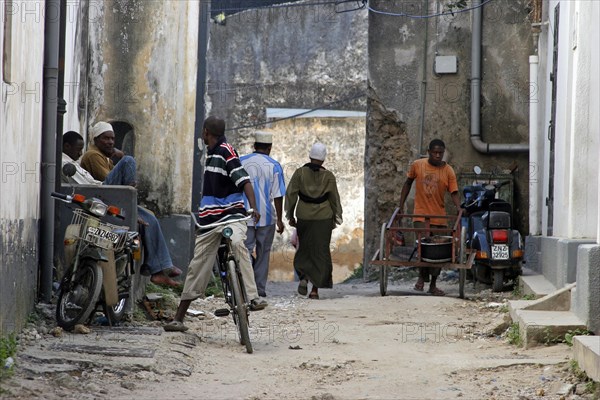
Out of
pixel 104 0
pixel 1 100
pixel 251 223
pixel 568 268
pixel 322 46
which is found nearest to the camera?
pixel 1 100

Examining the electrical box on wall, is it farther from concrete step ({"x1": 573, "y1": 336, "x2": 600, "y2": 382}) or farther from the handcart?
concrete step ({"x1": 573, "y1": 336, "x2": 600, "y2": 382})

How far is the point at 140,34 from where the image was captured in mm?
12773

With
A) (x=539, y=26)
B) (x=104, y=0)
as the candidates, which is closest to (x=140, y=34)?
(x=104, y=0)

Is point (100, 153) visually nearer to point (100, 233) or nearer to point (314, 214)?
point (100, 233)

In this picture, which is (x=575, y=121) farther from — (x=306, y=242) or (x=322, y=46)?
(x=322, y=46)

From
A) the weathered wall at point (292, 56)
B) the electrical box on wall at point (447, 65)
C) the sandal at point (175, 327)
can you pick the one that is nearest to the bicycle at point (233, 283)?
the sandal at point (175, 327)

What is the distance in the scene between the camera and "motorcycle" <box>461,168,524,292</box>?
12.5m

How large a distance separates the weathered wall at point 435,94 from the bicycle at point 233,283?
27.0ft

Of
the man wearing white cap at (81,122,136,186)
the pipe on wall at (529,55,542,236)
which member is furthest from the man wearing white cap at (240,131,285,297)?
the pipe on wall at (529,55,542,236)

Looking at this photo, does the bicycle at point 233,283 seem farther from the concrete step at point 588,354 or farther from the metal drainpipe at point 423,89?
the metal drainpipe at point 423,89

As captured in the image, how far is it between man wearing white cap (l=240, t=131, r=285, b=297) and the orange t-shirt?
172 centimetres

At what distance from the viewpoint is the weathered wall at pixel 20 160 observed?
674 cm

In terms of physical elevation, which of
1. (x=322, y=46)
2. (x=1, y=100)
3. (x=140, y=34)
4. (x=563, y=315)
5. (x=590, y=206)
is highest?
(x=322, y=46)

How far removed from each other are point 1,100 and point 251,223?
5769 millimetres
